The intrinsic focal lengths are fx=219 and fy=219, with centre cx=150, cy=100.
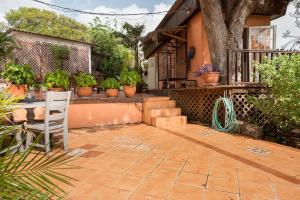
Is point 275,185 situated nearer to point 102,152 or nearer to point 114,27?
point 102,152

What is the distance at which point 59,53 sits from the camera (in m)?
13.2

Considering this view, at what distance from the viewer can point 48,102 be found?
3107 mm

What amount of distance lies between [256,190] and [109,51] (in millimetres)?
14407

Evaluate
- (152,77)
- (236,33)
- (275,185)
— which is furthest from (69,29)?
(275,185)

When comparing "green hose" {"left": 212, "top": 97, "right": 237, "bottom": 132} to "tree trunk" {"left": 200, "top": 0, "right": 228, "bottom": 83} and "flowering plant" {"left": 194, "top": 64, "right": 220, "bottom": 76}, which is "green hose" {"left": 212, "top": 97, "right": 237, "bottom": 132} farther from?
"tree trunk" {"left": 200, "top": 0, "right": 228, "bottom": 83}

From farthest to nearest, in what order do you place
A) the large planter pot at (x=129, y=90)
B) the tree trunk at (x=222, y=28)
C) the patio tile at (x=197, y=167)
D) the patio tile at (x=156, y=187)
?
the large planter pot at (x=129, y=90) < the tree trunk at (x=222, y=28) < the patio tile at (x=197, y=167) < the patio tile at (x=156, y=187)

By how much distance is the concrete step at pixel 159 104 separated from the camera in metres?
6.20

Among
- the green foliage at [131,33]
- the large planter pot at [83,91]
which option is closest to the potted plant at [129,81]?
the large planter pot at [83,91]

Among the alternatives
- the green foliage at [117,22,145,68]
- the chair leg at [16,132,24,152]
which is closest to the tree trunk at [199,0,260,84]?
the chair leg at [16,132,24,152]

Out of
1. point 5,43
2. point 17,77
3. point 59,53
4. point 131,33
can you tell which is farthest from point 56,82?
point 131,33

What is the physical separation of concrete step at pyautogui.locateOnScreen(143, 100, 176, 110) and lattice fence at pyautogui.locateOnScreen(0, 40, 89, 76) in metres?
8.84

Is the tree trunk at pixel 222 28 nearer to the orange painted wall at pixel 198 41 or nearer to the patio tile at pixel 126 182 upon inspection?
the orange painted wall at pixel 198 41

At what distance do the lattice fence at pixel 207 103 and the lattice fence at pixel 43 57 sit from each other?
946 centimetres

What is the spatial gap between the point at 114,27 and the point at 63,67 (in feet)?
22.1
